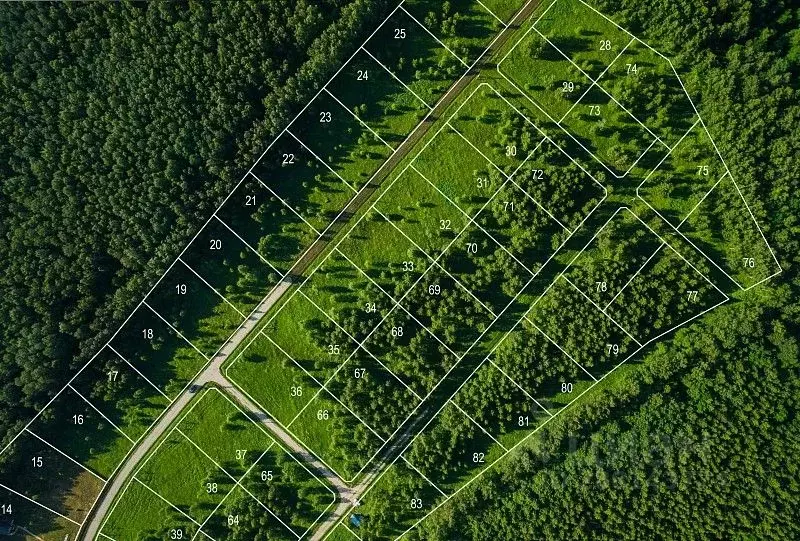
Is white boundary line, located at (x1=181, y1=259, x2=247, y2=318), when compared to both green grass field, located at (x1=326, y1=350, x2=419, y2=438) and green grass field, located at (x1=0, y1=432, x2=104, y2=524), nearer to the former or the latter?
green grass field, located at (x1=326, y1=350, x2=419, y2=438)

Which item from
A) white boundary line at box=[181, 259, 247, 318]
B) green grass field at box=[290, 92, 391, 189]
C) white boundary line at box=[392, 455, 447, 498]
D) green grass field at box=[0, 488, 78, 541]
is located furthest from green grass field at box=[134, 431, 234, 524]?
green grass field at box=[290, 92, 391, 189]

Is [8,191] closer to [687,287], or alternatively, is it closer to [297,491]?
[297,491]

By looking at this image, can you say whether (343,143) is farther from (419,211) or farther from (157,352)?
(157,352)

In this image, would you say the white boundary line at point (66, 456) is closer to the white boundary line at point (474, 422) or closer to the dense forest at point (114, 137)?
the dense forest at point (114, 137)

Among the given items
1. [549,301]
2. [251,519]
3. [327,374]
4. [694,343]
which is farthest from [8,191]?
[694,343]

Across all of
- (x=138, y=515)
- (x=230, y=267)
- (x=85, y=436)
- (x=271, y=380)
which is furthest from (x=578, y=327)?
(x=85, y=436)

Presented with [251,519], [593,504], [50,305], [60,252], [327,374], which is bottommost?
[251,519]

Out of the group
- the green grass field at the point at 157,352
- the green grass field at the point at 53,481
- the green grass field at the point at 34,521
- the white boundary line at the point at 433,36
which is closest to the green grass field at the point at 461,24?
the white boundary line at the point at 433,36
